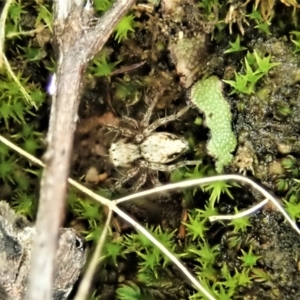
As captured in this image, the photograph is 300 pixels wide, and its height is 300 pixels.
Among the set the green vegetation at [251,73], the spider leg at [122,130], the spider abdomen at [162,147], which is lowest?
the spider abdomen at [162,147]

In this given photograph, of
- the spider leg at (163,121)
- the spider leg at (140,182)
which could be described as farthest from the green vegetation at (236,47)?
the spider leg at (140,182)

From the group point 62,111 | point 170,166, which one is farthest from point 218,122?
point 62,111

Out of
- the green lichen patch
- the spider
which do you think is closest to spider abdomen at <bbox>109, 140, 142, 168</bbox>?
the spider

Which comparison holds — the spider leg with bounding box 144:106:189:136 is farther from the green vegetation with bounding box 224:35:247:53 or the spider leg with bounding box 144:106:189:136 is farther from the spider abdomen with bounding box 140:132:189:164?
the green vegetation with bounding box 224:35:247:53

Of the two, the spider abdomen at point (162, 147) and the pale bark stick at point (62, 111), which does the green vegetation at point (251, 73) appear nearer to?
the spider abdomen at point (162, 147)

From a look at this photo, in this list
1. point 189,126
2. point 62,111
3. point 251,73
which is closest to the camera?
point 62,111

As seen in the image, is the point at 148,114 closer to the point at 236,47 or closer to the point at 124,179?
the point at 124,179

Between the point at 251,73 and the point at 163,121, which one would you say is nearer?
the point at 251,73

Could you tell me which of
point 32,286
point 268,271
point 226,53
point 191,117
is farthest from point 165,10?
point 32,286

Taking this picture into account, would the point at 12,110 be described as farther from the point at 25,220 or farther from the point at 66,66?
the point at 66,66
